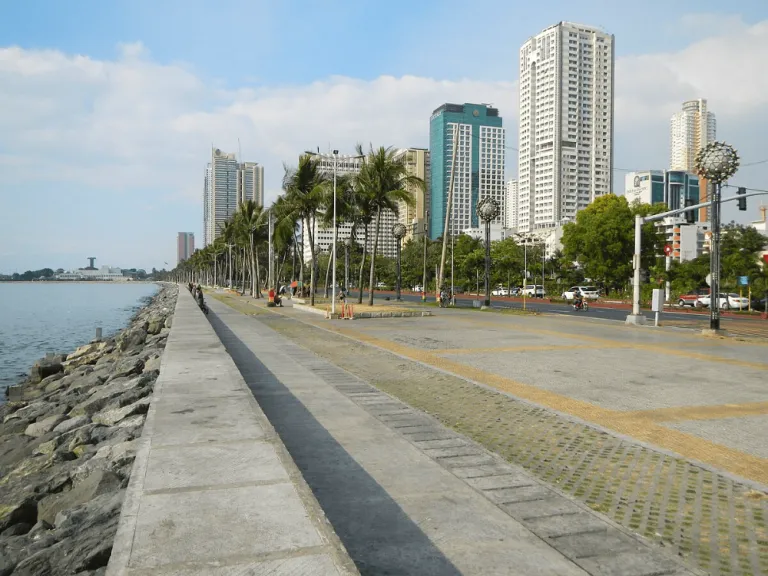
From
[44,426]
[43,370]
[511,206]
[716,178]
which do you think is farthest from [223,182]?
[44,426]

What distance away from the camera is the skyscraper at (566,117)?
154750 mm

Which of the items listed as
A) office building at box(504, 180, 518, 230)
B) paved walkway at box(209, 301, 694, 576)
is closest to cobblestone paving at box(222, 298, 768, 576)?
paved walkway at box(209, 301, 694, 576)

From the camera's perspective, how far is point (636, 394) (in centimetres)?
1050

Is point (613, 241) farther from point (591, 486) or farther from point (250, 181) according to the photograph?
point (250, 181)

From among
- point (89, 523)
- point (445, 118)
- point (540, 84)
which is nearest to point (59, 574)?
point (89, 523)

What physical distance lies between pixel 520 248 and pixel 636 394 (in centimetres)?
8131

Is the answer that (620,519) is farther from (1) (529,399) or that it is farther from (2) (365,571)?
(1) (529,399)

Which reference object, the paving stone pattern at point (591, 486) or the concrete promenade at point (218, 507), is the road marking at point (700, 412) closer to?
the paving stone pattern at point (591, 486)

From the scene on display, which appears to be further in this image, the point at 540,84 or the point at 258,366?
the point at 540,84

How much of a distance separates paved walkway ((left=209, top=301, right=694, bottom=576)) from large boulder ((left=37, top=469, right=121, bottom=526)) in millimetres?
1814

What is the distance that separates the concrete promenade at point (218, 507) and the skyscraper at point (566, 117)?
159 metres

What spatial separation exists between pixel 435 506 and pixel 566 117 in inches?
6525

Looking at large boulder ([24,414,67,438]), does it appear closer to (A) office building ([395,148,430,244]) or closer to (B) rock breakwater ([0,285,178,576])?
(B) rock breakwater ([0,285,178,576])

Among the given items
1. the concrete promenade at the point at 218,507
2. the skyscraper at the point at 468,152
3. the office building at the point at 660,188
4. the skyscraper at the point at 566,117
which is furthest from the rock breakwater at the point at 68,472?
the skyscraper at the point at 566,117
